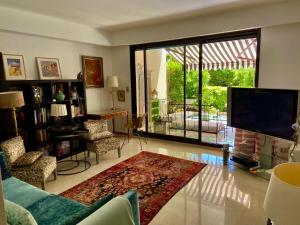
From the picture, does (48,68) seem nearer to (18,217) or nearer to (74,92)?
(74,92)

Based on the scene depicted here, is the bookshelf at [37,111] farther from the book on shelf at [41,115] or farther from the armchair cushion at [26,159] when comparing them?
the armchair cushion at [26,159]

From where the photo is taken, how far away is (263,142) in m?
3.57

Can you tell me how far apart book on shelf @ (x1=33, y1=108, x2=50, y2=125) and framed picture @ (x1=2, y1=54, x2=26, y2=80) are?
0.66 meters

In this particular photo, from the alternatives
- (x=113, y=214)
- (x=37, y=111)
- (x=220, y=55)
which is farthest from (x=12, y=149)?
(x=220, y=55)

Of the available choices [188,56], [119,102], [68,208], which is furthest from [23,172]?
[188,56]

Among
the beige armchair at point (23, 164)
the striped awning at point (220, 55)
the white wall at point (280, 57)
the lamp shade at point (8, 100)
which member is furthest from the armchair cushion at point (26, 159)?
the white wall at point (280, 57)

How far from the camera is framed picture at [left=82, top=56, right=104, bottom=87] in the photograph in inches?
207

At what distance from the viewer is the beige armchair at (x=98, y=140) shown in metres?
3.97

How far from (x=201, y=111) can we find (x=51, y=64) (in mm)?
3286

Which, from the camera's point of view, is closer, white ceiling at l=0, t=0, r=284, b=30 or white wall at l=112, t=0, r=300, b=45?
white ceiling at l=0, t=0, r=284, b=30

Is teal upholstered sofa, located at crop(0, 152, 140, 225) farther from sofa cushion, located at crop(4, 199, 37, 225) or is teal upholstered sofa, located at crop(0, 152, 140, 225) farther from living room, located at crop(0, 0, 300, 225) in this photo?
living room, located at crop(0, 0, 300, 225)

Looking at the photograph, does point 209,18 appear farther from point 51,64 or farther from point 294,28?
point 51,64

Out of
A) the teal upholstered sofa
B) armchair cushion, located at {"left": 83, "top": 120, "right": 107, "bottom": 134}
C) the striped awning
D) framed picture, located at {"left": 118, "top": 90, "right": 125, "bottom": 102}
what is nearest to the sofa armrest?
the teal upholstered sofa

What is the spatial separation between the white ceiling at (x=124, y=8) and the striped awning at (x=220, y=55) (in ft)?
2.81
